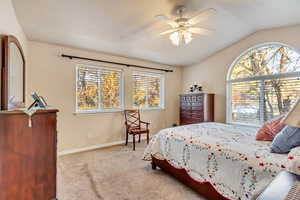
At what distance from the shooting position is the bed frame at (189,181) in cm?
179

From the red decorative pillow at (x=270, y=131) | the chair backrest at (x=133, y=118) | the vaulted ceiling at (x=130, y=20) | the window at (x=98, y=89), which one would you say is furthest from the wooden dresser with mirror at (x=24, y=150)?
the chair backrest at (x=133, y=118)

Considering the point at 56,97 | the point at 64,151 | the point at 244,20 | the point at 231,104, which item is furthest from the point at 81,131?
the point at 244,20

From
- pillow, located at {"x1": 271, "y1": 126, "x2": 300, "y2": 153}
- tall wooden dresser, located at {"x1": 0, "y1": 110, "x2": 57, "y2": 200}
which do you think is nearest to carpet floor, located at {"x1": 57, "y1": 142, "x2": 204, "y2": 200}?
tall wooden dresser, located at {"x1": 0, "y1": 110, "x2": 57, "y2": 200}

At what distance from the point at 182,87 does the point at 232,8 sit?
3.05m

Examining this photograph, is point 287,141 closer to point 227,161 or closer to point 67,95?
point 227,161

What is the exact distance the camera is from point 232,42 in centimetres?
400

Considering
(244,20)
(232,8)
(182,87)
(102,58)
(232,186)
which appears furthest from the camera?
(182,87)

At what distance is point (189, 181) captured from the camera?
6.88 feet

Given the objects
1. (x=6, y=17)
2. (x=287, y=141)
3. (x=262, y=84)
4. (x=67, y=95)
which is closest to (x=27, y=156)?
(x=6, y=17)

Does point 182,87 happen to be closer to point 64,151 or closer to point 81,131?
point 81,131

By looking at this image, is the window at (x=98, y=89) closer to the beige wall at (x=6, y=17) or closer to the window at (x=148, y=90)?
the window at (x=148, y=90)

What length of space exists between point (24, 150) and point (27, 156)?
64mm

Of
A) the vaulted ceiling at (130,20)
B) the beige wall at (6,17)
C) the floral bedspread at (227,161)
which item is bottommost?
the floral bedspread at (227,161)

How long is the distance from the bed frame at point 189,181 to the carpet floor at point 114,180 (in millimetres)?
77
